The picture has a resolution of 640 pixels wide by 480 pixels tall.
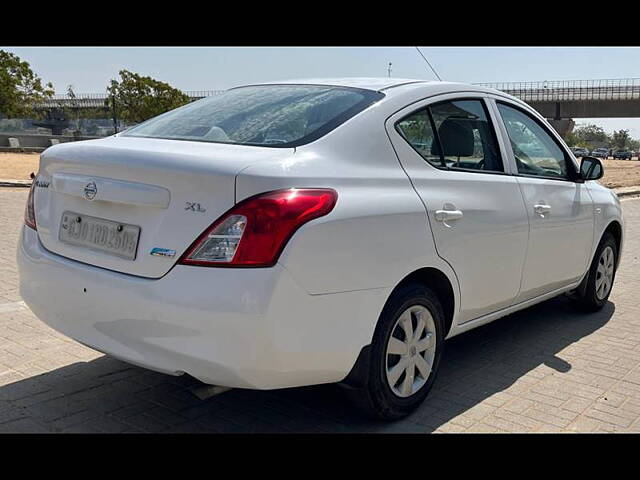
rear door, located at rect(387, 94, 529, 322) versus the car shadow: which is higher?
rear door, located at rect(387, 94, 529, 322)

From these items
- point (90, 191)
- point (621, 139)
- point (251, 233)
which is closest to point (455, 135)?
point (251, 233)

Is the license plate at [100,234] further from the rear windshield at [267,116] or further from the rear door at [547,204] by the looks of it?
the rear door at [547,204]

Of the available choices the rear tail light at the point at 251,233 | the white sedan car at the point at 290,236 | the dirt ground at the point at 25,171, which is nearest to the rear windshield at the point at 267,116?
the white sedan car at the point at 290,236

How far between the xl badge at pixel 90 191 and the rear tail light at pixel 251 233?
2.07 ft

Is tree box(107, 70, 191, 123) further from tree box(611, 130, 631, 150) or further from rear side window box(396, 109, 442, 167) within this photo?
tree box(611, 130, 631, 150)

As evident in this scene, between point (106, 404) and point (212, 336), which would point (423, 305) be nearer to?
point (212, 336)

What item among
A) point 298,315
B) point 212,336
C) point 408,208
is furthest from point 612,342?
point 212,336

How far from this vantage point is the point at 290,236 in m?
2.60

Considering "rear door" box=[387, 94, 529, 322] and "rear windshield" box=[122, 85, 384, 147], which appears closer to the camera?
"rear windshield" box=[122, 85, 384, 147]

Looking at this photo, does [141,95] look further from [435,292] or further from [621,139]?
[621,139]

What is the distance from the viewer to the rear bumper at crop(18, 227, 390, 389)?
2.55m

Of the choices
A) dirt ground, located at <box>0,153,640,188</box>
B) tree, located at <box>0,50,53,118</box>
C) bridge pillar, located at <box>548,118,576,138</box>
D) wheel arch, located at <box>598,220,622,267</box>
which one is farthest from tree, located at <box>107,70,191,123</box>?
wheel arch, located at <box>598,220,622,267</box>

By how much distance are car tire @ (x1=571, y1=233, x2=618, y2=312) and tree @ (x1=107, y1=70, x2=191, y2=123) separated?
206 feet
